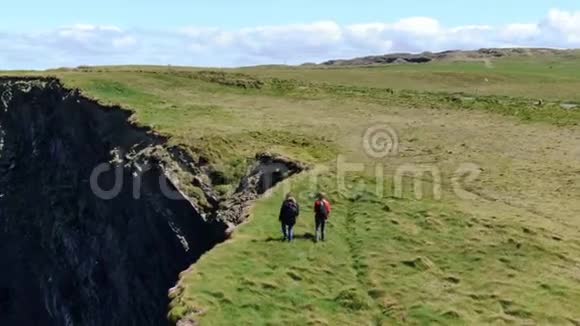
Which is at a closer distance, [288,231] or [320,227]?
[288,231]

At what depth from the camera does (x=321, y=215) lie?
32531 mm

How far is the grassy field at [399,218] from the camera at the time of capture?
27000mm

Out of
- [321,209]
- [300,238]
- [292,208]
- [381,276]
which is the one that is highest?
[292,208]

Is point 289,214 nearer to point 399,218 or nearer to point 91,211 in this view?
point 399,218

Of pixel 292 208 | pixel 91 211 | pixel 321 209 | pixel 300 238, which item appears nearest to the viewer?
pixel 292 208

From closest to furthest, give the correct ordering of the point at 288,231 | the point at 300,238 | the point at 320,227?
the point at 288,231
the point at 300,238
the point at 320,227

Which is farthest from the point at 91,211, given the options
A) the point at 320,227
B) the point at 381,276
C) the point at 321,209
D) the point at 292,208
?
the point at 381,276

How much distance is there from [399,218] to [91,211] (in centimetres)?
3634

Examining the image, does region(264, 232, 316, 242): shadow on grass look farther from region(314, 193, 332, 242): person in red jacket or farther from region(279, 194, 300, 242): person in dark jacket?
region(279, 194, 300, 242): person in dark jacket

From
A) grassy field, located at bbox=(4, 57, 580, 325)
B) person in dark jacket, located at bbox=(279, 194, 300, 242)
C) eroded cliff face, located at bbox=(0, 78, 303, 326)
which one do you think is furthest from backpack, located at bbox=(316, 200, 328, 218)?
eroded cliff face, located at bbox=(0, 78, 303, 326)

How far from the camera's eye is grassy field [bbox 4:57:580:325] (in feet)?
88.6

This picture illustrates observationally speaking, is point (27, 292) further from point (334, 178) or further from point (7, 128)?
point (334, 178)

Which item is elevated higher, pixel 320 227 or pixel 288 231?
pixel 288 231

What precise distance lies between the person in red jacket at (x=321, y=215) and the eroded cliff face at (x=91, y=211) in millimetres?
5429
